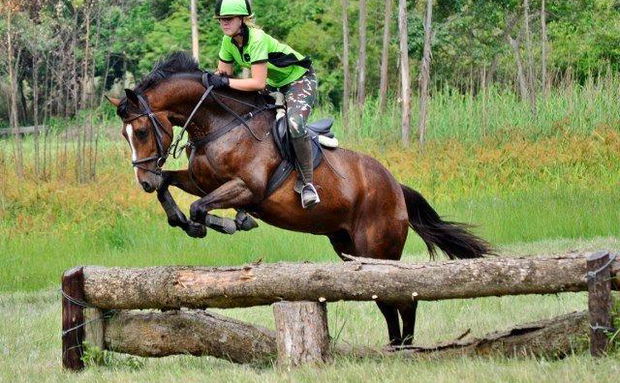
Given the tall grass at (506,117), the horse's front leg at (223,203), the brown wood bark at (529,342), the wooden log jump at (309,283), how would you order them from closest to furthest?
the wooden log jump at (309,283)
the brown wood bark at (529,342)
the horse's front leg at (223,203)
the tall grass at (506,117)

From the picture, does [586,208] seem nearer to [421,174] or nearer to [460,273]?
[421,174]

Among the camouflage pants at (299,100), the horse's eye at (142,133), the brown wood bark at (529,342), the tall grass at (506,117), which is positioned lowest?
the tall grass at (506,117)

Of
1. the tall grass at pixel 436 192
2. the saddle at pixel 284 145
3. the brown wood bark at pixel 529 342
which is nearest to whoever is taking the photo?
the brown wood bark at pixel 529 342

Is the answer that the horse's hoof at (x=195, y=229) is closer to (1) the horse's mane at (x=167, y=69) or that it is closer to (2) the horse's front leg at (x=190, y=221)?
(2) the horse's front leg at (x=190, y=221)

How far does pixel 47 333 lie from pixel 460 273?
5077 mm

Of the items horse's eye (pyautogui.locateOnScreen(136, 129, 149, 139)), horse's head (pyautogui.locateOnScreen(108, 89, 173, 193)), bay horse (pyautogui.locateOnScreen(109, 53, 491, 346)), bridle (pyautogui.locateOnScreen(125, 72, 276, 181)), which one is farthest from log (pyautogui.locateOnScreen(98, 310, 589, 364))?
horse's eye (pyautogui.locateOnScreen(136, 129, 149, 139))

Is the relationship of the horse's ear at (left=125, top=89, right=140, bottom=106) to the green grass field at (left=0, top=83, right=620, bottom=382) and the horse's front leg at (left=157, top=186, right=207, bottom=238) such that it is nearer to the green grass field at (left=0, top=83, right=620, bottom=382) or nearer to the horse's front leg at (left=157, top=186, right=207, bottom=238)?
the horse's front leg at (left=157, top=186, right=207, bottom=238)

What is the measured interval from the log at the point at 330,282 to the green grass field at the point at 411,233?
1.47ft

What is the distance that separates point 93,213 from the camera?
1722 centimetres

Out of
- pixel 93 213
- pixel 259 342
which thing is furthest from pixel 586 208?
pixel 259 342

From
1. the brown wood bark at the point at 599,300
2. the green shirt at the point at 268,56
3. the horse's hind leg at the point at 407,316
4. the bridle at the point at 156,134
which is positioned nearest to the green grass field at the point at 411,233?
the brown wood bark at the point at 599,300

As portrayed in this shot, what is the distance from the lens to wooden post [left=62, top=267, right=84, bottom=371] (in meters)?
8.10

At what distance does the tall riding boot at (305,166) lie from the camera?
898cm

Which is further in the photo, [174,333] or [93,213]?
[93,213]
